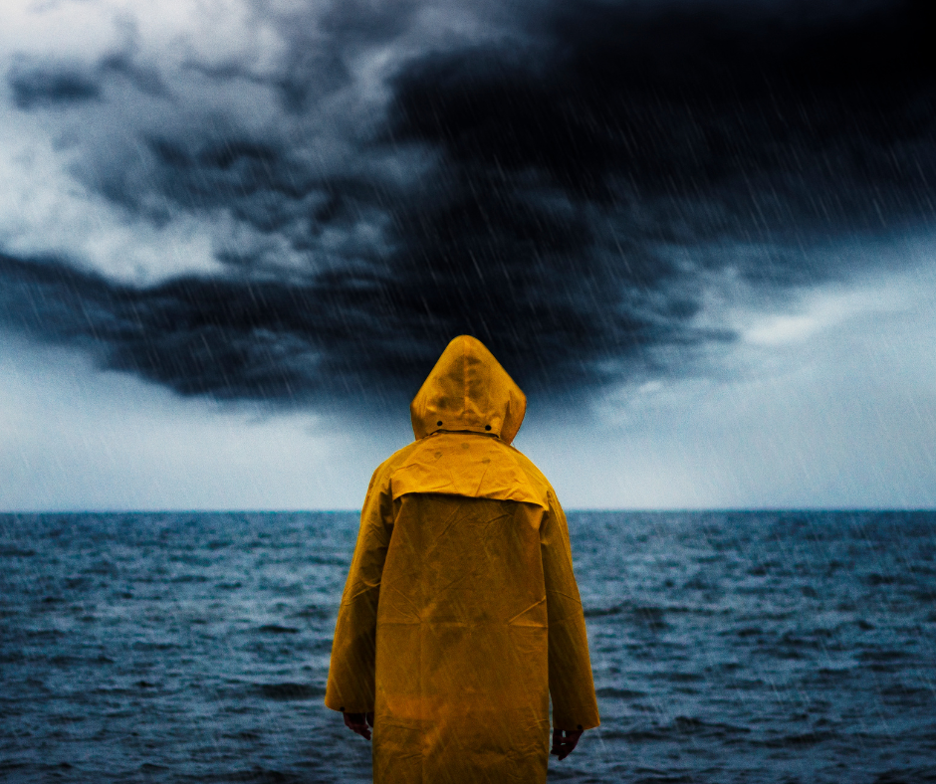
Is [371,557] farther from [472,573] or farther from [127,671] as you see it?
[127,671]

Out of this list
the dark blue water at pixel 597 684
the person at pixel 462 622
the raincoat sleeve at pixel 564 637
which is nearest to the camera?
the person at pixel 462 622

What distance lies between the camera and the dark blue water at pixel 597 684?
6383 mm

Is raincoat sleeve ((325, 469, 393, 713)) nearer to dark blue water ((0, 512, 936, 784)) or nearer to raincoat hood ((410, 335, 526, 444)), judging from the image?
raincoat hood ((410, 335, 526, 444))

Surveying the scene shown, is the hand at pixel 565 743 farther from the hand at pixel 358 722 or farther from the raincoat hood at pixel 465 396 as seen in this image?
the raincoat hood at pixel 465 396

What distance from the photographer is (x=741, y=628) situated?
1374 cm

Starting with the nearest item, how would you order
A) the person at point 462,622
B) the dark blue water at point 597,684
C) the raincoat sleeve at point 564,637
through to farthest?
the person at point 462,622 → the raincoat sleeve at point 564,637 → the dark blue water at point 597,684

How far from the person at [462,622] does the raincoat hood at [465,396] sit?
0.01 meters

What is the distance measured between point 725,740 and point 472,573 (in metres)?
6.16

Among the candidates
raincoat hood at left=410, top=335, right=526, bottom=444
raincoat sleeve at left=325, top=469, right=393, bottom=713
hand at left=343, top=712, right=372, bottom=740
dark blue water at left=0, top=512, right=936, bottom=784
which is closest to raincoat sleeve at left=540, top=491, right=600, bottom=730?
raincoat hood at left=410, top=335, right=526, bottom=444

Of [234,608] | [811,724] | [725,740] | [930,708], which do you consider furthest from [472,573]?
[234,608]

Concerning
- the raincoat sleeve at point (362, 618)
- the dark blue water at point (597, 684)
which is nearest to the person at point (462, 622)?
the raincoat sleeve at point (362, 618)

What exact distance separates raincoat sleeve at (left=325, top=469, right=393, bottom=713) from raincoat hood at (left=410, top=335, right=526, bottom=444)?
1.03 ft

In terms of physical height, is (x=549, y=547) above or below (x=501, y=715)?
above

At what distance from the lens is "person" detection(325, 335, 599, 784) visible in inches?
89.0
